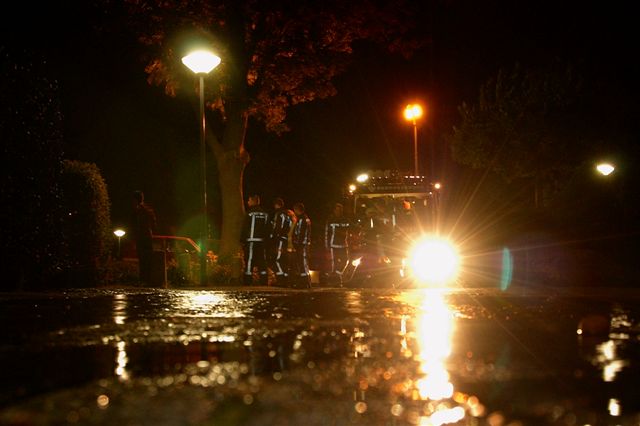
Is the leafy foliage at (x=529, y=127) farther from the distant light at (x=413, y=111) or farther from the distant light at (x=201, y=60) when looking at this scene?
the distant light at (x=201, y=60)

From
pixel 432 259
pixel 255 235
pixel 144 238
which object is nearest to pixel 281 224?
pixel 255 235

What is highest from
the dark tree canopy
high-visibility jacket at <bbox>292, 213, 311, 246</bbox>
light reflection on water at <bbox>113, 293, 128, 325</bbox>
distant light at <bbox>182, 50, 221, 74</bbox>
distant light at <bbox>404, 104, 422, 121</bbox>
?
distant light at <bbox>404, 104, 422, 121</bbox>

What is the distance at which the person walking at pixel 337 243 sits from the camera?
18891mm

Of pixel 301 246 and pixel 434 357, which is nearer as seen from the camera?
pixel 434 357

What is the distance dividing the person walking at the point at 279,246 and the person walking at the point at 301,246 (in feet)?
0.86

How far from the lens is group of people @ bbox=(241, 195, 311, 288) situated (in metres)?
16.9

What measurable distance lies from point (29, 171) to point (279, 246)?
553cm

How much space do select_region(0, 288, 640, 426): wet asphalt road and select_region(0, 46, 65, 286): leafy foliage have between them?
2.71 m

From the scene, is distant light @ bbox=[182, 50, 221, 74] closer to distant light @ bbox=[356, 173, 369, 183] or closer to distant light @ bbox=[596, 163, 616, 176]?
distant light @ bbox=[356, 173, 369, 183]

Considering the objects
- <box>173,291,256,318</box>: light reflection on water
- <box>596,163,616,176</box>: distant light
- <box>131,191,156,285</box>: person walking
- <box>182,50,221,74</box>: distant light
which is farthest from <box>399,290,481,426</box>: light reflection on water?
<box>596,163,616,176</box>: distant light

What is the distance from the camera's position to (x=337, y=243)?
19.0m

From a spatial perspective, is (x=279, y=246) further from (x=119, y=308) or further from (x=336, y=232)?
(x=119, y=308)

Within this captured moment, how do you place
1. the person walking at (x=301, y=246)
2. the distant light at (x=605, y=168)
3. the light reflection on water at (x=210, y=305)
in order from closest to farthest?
the light reflection on water at (x=210, y=305) < the person walking at (x=301, y=246) < the distant light at (x=605, y=168)

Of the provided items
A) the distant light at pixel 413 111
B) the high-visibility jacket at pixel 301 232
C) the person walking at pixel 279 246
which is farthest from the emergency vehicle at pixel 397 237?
the distant light at pixel 413 111
